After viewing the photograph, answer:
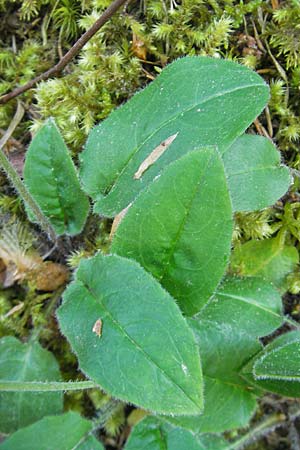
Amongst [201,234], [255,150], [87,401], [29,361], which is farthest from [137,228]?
[87,401]

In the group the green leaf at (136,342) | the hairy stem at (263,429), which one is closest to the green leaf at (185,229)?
the green leaf at (136,342)

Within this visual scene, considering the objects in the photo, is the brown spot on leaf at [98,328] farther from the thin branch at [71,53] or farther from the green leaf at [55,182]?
the thin branch at [71,53]

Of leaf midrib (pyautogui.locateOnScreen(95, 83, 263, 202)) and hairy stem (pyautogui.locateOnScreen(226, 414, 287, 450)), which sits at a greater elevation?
leaf midrib (pyautogui.locateOnScreen(95, 83, 263, 202))

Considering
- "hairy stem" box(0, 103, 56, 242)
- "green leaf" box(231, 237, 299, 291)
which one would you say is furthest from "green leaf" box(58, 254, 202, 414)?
"green leaf" box(231, 237, 299, 291)

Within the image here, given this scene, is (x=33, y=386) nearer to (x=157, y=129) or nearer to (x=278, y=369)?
(x=278, y=369)

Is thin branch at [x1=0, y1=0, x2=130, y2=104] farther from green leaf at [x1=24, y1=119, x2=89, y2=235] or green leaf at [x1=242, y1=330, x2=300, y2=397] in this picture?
green leaf at [x1=242, y1=330, x2=300, y2=397]

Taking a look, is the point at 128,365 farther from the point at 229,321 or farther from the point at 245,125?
the point at 245,125
